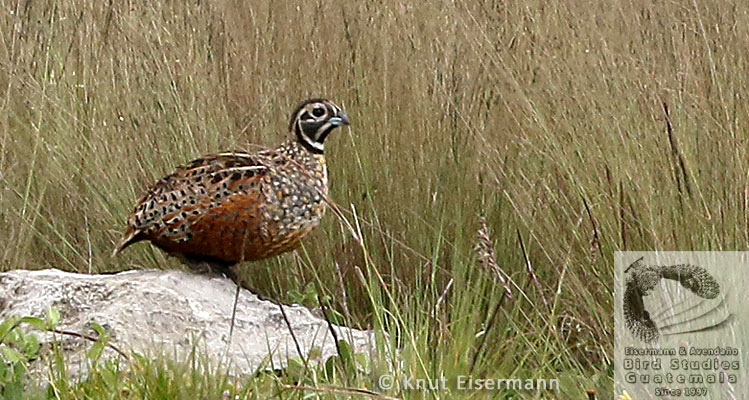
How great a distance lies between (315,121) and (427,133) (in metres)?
0.62

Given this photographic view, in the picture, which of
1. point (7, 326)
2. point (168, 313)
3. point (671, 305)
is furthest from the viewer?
point (168, 313)

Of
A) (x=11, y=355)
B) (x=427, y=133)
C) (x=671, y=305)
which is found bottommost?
(x=11, y=355)

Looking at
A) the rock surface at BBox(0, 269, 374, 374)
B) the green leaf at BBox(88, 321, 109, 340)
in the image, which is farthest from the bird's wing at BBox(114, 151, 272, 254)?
the green leaf at BBox(88, 321, 109, 340)

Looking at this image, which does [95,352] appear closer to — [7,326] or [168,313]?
[7,326]

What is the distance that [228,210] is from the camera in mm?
3873

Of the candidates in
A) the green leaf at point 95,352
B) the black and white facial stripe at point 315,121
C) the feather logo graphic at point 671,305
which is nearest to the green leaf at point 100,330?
the green leaf at point 95,352

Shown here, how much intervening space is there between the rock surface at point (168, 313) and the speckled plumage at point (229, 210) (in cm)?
14

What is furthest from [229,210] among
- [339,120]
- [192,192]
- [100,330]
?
[100,330]

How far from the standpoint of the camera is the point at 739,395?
9.96ft

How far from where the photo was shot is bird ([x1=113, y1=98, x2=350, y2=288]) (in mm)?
3885

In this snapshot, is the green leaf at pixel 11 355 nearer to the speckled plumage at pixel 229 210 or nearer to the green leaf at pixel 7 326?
the green leaf at pixel 7 326

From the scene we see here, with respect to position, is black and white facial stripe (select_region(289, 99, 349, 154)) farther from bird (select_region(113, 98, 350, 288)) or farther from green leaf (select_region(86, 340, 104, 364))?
green leaf (select_region(86, 340, 104, 364))

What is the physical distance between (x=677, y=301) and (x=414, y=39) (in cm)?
210

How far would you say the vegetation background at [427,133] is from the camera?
372 cm
